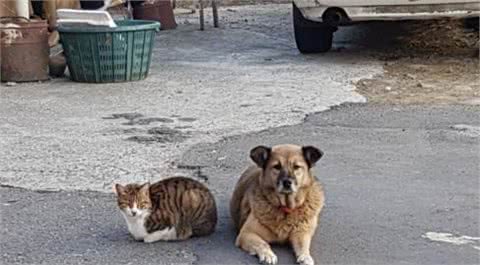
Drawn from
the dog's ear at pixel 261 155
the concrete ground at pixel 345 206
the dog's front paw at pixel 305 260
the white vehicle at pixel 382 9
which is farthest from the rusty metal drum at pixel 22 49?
the dog's front paw at pixel 305 260

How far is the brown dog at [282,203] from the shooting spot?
16.1ft

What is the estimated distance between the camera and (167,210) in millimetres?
5156

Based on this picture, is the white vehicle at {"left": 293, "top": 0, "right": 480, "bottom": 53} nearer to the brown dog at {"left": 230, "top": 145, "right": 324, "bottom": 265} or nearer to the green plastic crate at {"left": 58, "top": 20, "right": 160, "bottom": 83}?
the green plastic crate at {"left": 58, "top": 20, "right": 160, "bottom": 83}

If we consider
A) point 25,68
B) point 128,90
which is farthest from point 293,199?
point 25,68

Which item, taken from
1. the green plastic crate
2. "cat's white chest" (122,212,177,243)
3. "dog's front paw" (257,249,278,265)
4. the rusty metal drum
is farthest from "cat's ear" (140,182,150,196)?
the rusty metal drum

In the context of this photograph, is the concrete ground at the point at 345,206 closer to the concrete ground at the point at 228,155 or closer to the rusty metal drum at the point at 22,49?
the concrete ground at the point at 228,155

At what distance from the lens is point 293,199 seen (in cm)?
496

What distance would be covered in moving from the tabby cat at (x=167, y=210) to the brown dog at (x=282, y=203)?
9.2 inches

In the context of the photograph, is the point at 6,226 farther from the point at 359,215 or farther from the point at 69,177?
the point at 359,215

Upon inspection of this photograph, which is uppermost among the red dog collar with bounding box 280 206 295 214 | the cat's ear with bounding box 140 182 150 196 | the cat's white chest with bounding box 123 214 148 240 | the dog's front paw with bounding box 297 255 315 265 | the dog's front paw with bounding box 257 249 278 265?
the cat's ear with bounding box 140 182 150 196

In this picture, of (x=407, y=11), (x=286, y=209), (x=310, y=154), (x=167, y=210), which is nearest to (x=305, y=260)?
(x=286, y=209)

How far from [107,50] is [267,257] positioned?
510cm

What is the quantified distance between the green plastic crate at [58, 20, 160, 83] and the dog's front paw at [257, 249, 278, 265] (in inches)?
197

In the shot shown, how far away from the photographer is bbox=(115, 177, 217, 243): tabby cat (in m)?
5.06
